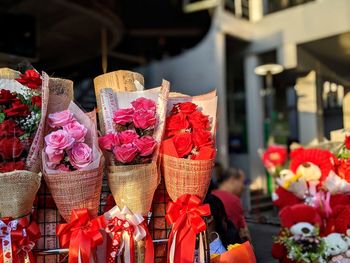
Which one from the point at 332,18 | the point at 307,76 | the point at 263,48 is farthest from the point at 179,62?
the point at 307,76

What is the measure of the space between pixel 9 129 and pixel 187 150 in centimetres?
76

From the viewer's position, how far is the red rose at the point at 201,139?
1.90 meters

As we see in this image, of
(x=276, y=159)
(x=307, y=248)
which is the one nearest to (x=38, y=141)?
(x=307, y=248)

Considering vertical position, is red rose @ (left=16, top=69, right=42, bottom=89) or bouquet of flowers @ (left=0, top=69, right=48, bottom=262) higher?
red rose @ (left=16, top=69, right=42, bottom=89)

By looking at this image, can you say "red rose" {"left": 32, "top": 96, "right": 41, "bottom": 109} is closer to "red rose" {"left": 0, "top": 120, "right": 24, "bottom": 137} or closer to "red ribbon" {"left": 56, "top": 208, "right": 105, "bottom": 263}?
"red rose" {"left": 0, "top": 120, "right": 24, "bottom": 137}

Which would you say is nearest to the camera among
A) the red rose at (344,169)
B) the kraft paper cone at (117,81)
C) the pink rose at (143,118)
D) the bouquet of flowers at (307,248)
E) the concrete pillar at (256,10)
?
the pink rose at (143,118)

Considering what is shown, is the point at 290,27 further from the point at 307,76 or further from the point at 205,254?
the point at 205,254

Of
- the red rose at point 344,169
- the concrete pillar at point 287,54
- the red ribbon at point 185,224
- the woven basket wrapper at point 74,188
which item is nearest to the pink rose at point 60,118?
the woven basket wrapper at point 74,188

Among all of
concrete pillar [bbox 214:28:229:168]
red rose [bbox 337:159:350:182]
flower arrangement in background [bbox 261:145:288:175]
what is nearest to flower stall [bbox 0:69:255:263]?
red rose [bbox 337:159:350:182]

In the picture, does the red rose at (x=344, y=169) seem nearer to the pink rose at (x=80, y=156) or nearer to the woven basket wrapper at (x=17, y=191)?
the pink rose at (x=80, y=156)

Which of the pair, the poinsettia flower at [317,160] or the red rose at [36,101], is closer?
the red rose at [36,101]

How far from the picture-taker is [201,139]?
190 centimetres

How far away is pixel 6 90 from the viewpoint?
181 cm

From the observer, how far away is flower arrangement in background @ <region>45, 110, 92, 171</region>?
170 cm
